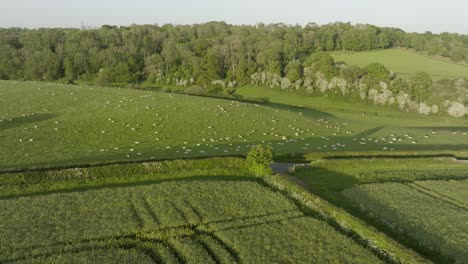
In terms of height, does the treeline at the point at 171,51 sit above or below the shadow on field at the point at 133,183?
above

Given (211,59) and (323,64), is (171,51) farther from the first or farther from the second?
(323,64)

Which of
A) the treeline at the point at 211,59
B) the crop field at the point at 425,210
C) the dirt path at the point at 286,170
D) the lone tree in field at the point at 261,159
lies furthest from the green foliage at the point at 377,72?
the lone tree in field at the point at 261,159

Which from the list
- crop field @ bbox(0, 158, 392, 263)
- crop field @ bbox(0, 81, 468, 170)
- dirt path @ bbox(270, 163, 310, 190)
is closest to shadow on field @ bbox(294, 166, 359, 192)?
dirt path @ bbox(270, 163, 310, 190)

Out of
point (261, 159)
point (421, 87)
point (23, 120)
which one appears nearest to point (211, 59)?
point (421, 87)

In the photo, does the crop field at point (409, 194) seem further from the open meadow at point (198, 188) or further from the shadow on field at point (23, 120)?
Answer: the shadow on field at point (23, 120)

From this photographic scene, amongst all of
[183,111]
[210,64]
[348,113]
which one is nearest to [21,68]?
[210,64]

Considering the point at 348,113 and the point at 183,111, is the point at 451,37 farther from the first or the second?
the point at 183,111
